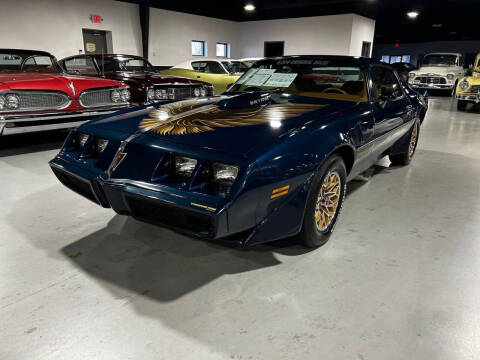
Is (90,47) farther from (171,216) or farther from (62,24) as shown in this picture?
(171,216)

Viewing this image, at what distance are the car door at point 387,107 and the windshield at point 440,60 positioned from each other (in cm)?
1059

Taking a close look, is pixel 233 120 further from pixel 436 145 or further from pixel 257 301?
pixel 436 145

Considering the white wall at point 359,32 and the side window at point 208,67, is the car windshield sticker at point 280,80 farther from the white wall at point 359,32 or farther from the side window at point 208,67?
the white wall at point 359,32

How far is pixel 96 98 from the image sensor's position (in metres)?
4.77

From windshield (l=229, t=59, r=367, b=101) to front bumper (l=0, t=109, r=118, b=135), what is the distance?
1.74 meters

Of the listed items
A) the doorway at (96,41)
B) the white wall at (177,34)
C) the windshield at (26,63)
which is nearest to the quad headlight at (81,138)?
the windshield at (26,63)

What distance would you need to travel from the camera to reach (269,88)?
9.86ft

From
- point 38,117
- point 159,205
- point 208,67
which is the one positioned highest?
point 208,67

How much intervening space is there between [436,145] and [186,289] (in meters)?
4.88

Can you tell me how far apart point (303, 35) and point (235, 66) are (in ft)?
27.3

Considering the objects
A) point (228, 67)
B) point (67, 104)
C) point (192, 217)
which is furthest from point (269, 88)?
point (228, 67)

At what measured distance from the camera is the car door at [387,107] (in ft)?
9.14

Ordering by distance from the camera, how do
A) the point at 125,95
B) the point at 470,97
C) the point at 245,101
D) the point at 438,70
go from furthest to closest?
the point at 438,70, the point at 470,97, the point at 125,95, the point at 245,101

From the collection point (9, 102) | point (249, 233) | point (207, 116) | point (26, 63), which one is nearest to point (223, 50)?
point (26, 63)
